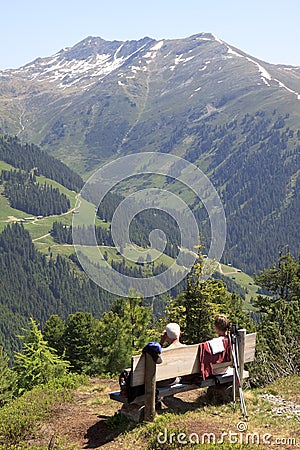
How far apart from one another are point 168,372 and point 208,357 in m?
1.43

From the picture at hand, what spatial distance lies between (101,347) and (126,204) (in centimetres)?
2658

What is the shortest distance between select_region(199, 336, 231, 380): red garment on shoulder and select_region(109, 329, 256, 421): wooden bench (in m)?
0.11

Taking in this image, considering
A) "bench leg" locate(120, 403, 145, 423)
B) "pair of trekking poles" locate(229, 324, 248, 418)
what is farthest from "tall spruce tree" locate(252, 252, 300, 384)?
"bench leg" locate(120, 403, 145, 423)

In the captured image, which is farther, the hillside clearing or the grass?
the hillside clearing

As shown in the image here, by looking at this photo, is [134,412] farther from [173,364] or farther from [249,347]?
[249,347]

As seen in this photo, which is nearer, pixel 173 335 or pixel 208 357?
pixel 173 335

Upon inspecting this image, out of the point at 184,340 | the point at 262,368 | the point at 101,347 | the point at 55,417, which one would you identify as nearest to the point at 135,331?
the point at 101,347

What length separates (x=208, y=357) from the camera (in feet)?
40.9

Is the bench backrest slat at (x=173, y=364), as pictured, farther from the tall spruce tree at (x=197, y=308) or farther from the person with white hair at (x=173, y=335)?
the tall spruce tree at (x=197, y=308)

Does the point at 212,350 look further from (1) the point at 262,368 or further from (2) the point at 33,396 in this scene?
(1) the point at 262,368

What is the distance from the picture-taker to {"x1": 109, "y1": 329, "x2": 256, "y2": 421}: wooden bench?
1103 cm

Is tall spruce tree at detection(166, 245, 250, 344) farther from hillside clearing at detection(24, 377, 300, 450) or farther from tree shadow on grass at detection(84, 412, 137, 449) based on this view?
tree shadow on grass at detection(84, 412, 137, 449)

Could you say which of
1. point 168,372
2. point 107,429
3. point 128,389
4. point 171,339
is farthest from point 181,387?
point 107,429

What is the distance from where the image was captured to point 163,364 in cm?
1136
